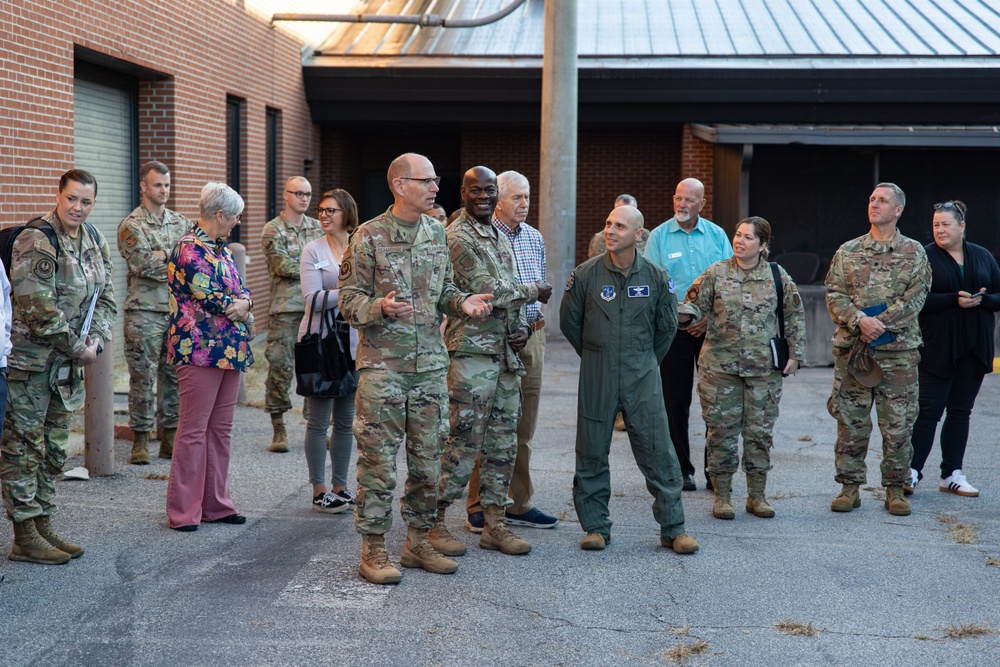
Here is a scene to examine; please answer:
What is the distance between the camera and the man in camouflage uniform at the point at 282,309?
7875 mm

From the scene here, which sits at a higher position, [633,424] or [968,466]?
[633,424]

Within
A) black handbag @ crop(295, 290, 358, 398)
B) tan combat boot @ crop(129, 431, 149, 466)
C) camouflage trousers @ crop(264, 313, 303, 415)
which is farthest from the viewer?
camouflage trousers @ crop(264, 313, 303, 415)

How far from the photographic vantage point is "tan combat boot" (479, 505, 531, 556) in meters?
5.59

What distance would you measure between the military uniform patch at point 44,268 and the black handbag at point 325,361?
150 cm

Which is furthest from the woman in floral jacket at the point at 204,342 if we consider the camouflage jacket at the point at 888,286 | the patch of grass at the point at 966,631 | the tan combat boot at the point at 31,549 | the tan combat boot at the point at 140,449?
the patch of grass at the point at 966,631

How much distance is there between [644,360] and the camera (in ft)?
18.5

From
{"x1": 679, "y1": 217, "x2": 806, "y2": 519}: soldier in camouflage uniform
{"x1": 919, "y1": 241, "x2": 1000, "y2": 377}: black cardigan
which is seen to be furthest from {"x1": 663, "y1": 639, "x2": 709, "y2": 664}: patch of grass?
{"x1": 919, "y1": 241, "x2": 1000, "y2": 377}: black cardigan

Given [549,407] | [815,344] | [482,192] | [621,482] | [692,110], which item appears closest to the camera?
[482,192]

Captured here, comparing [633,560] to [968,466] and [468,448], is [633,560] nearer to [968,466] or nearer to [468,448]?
[468,448]

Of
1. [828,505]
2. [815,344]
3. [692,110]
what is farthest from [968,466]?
[692,110]

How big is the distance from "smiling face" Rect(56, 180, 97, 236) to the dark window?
902 centimetres

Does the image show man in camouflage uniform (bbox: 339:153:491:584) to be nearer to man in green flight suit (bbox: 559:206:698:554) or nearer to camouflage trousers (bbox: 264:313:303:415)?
man in green flight suit (bbox: 559:206:698:554)

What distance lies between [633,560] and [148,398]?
12.6 ft

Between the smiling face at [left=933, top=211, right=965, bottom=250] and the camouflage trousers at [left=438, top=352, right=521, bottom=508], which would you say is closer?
the camouflage trousers at [left=438, top=352, right=521, bottom=508]
